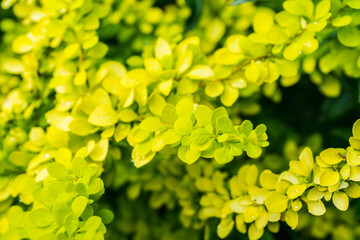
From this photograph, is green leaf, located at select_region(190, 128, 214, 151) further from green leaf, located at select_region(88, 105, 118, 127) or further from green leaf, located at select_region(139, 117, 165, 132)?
green leaf, located at select_region(88, 105, 118, 127)

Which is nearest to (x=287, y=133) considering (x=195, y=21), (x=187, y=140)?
(x=195, y=21)

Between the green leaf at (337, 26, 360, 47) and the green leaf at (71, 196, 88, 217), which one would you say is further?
the green leaf at (337, 26, 360, 47)

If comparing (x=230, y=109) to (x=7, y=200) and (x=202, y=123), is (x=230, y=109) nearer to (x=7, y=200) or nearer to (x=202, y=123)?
(x=202, y=123)

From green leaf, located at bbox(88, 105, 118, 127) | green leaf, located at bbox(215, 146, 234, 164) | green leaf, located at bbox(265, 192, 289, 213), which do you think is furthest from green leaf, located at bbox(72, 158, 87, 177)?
green leaf, located at bbox(265, 192, 289, 213)

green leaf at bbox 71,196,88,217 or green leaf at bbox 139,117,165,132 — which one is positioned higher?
green leaf at bbox 139,117,165,132

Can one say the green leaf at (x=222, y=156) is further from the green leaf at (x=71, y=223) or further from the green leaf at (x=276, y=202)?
the green leaf at (x=71, y=223)

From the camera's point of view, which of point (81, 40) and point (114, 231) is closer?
point (81, 40)

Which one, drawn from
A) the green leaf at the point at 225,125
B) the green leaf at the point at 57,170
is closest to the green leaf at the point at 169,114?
the green leaf at the point at 225,125

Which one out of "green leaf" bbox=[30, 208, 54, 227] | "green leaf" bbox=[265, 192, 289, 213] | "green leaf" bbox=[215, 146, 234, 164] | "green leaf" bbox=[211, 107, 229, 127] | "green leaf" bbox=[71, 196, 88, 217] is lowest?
"green leaf" bbox=[265, 192, 289, 213]

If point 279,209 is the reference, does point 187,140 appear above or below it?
above
